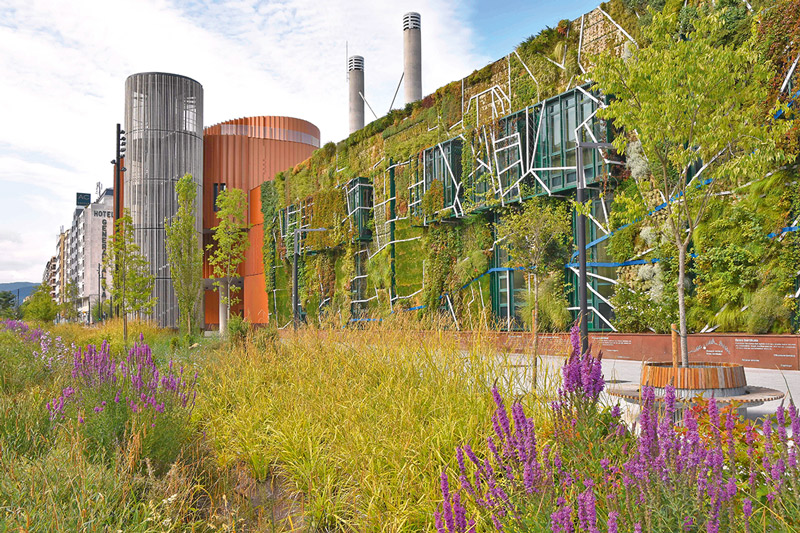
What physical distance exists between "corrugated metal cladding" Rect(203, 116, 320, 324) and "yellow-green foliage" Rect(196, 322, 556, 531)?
114 ft

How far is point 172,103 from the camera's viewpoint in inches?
1624

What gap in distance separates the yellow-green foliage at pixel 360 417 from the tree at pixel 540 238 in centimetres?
1148

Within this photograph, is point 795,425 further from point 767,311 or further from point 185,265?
point 185,265

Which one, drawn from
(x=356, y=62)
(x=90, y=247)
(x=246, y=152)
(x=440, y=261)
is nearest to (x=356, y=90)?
(x=356, y=62)

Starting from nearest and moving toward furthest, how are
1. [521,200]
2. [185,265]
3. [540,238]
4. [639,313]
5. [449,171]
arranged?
[639,313], [540,238], [521,200], [185,265], [449,171]

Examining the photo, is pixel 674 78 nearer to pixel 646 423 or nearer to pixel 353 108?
pixel 646 423

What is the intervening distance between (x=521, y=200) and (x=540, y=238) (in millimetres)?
2010

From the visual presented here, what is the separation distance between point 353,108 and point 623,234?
26.5 metres

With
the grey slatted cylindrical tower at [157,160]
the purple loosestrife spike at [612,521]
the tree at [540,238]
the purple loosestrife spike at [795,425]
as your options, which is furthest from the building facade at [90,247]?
the purple loosestrife spike at [612,521]

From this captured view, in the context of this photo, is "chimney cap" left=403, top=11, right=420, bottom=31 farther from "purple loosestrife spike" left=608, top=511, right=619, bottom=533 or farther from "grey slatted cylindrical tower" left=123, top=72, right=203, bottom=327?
"purple loosestrife spike" left=608, top=511, right=619, bottom=533

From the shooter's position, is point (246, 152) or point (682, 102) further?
point (246, 152)

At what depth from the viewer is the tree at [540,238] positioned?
18.8 m

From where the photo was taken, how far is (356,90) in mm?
40719

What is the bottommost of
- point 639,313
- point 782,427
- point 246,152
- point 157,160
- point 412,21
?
point 782,427
